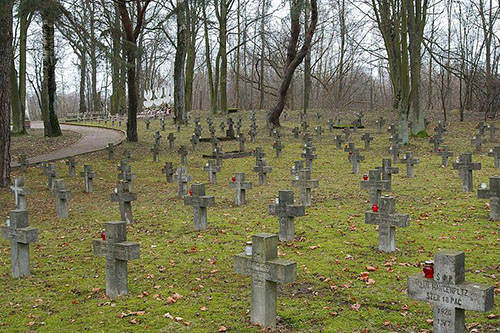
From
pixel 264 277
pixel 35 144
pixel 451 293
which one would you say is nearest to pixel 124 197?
pixel 264 277

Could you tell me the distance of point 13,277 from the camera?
7859 mm

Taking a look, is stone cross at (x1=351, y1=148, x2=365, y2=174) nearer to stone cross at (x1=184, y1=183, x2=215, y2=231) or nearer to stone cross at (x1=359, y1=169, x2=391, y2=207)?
stone cross at (x1=359, y1=169, x2=391, y2=207)

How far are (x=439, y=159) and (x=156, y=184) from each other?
9513 mm

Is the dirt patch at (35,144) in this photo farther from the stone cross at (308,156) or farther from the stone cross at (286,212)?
the stone cross at (286,212)

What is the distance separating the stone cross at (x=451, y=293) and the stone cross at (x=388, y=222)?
3256 mm

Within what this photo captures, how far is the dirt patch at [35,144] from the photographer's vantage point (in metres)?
22.4

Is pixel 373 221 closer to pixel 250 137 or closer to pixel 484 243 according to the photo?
pixel 484 243

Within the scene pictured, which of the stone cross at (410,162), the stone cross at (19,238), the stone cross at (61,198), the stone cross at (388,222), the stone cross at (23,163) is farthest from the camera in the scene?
the stone cross at (23,163)

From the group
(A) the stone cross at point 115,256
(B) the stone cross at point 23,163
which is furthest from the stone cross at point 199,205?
(B) the stone cross at point 23,163

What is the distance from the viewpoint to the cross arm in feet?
14.8

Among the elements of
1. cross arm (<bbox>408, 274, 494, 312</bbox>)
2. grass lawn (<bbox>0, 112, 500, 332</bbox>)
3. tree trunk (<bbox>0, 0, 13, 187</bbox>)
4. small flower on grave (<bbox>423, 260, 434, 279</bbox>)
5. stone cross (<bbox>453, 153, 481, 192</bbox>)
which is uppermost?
tree trunk (<bbox>0, 0, 13, 187</bbox>)

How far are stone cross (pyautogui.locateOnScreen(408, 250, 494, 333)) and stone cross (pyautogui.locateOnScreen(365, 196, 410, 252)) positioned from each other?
326 centimetres

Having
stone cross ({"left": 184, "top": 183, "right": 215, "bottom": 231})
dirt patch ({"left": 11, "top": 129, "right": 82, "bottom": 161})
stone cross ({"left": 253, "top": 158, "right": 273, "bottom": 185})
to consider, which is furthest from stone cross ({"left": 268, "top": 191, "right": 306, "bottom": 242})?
dirt patch ({"left": 11, "top": 129, "right": 82, "bottom": 161})

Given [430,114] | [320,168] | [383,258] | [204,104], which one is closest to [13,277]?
[383,258]
